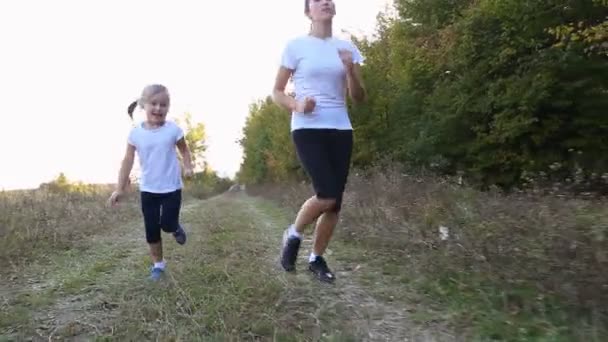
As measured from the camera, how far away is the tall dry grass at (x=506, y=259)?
344cm

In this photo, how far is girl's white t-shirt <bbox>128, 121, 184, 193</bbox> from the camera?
4887 millimetres

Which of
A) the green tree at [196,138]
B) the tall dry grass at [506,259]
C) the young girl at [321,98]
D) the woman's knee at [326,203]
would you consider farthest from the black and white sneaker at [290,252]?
the green tree at [196,138]

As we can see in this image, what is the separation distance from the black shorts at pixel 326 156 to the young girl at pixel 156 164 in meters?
1.26

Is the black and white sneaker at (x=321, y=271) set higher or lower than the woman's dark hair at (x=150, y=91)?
lower

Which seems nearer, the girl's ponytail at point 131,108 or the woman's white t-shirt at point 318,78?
the woman's white t-shirt at point 318,78

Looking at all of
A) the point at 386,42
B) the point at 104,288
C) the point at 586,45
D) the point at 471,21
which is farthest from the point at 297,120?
the point at 386,42

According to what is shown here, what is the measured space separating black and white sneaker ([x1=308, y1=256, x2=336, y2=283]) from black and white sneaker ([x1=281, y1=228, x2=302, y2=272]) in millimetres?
153

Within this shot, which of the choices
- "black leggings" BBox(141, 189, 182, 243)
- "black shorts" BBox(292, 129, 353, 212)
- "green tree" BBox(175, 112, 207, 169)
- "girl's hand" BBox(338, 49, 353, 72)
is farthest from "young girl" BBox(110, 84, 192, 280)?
"green tree" BBox(175, 112, 207, 169)

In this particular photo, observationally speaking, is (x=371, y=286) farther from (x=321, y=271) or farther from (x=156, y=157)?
(x=156, y=157)

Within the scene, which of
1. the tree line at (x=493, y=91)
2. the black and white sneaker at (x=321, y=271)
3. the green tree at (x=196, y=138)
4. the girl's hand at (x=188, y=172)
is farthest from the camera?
the green tree at (x=196, y=138)

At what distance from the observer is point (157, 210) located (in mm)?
5000

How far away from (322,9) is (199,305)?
2.20 meters

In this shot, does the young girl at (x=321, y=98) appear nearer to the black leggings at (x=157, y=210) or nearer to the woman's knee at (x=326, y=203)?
the woman's knee at (x=326, y=203)

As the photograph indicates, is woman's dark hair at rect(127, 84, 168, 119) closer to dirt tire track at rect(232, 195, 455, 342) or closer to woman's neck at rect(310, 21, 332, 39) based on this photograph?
woman's neck at rect(310, 21, 332, 39)
